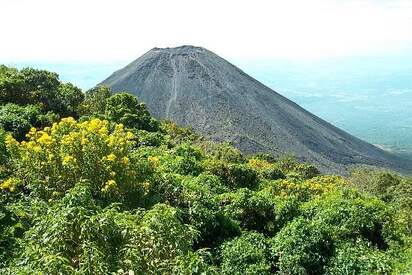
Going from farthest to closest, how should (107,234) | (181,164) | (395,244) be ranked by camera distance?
1. (181,164)
2. (395,244)
3. (107,234)

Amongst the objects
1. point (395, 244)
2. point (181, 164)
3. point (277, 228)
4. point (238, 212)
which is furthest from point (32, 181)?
point (395, 244)

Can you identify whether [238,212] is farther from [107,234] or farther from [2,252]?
[107,234]

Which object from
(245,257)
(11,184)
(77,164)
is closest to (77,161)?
(77,164)

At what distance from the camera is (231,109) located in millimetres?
133875

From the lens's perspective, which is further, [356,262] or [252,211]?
[252,211]

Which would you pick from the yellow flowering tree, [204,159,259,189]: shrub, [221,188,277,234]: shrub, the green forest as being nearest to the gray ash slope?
[204,159,259,189]: shrub

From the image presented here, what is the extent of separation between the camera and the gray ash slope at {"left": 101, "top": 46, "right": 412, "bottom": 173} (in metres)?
121

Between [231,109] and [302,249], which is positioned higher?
[302,249]

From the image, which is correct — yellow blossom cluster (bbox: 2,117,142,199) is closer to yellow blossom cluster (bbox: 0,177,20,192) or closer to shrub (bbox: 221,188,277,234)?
yellow blossom cluster (bbox: 0,177,20,192)

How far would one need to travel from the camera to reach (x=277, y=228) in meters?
20.1

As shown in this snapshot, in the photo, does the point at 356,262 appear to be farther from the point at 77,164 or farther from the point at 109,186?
the point at 77,164

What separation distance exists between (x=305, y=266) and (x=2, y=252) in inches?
379

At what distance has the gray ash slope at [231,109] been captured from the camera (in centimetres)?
12125

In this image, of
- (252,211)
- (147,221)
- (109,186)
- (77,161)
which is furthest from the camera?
(252,211)
